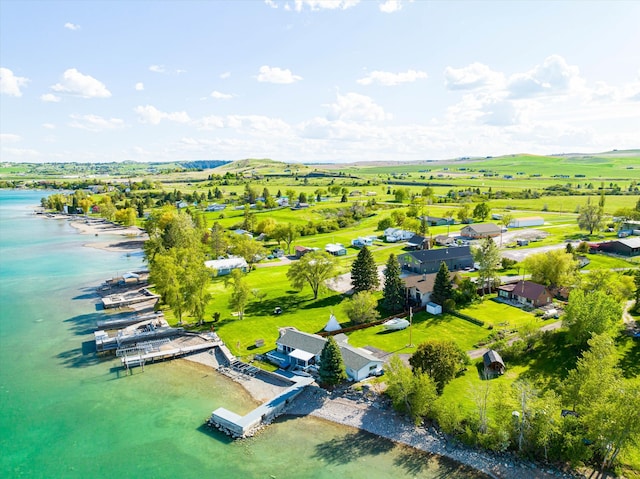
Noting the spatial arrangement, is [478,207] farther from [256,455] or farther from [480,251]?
[256,455]

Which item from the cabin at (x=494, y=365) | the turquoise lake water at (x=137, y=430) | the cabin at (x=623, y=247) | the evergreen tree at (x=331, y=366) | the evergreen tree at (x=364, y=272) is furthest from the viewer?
the cabin at (x=623, y=247)

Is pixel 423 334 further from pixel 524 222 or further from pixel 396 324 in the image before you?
pixel 524 222

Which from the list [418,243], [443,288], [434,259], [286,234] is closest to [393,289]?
[443,288]

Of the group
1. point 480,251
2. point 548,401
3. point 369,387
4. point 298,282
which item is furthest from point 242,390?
point 480,251

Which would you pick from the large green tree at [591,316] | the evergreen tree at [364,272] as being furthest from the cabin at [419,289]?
the large green tree at [591,316]

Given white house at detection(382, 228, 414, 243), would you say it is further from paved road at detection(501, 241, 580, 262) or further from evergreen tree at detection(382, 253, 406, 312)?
evergreen tree at detection(382, 253, 406, 312)

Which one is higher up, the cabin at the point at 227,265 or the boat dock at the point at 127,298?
the cabin at the point at 227,265

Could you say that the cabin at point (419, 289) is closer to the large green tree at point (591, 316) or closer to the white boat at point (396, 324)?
the white boat at point (396, 324)
